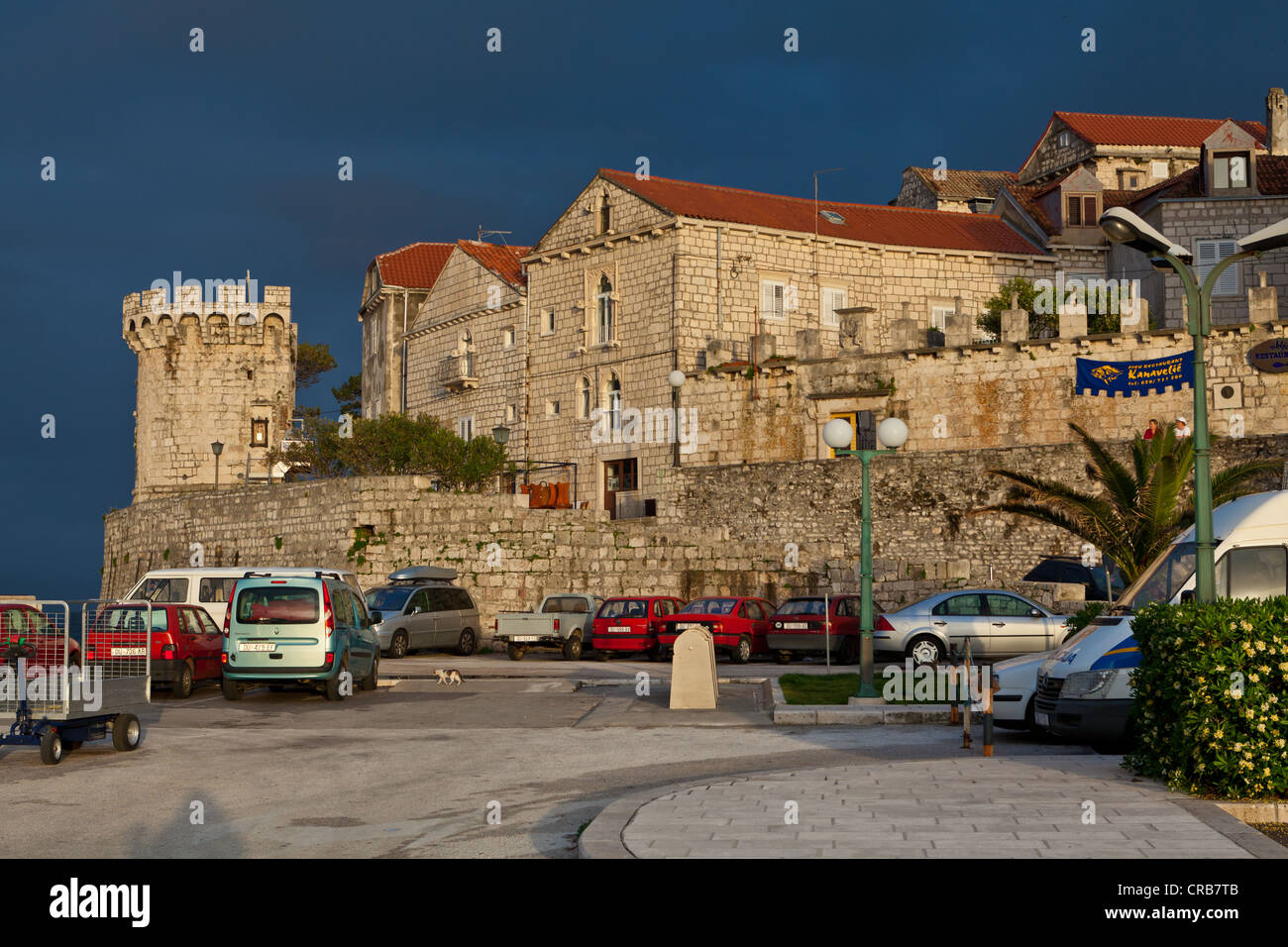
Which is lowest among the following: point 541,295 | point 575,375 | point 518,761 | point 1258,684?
point 518,761

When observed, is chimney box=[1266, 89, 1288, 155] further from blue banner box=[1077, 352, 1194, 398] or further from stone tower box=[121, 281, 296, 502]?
stone tower box=[121, 281, 296, 502]

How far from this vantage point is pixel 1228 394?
33.8 m

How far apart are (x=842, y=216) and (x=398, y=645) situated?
86.1ft

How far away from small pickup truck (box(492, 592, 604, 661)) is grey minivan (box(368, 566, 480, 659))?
5.57ft

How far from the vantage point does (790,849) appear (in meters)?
7.80

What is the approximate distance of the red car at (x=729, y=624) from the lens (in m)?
28.2

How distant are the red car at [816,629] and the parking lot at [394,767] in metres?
6.20

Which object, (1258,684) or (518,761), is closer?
(1258,684)

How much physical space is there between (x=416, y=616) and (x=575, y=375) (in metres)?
18.7

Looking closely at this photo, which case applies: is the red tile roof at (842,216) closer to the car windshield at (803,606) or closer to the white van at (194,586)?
the car windshield at (803,606)

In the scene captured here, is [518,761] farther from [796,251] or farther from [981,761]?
[796,251]

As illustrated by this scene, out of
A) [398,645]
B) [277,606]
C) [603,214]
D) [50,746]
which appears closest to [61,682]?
[50,746]

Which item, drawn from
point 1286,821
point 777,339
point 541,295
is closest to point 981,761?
point 1286,821

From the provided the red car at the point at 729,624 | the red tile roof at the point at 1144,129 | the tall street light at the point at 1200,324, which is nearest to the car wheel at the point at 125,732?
the tall street light at the point at 1200,324
